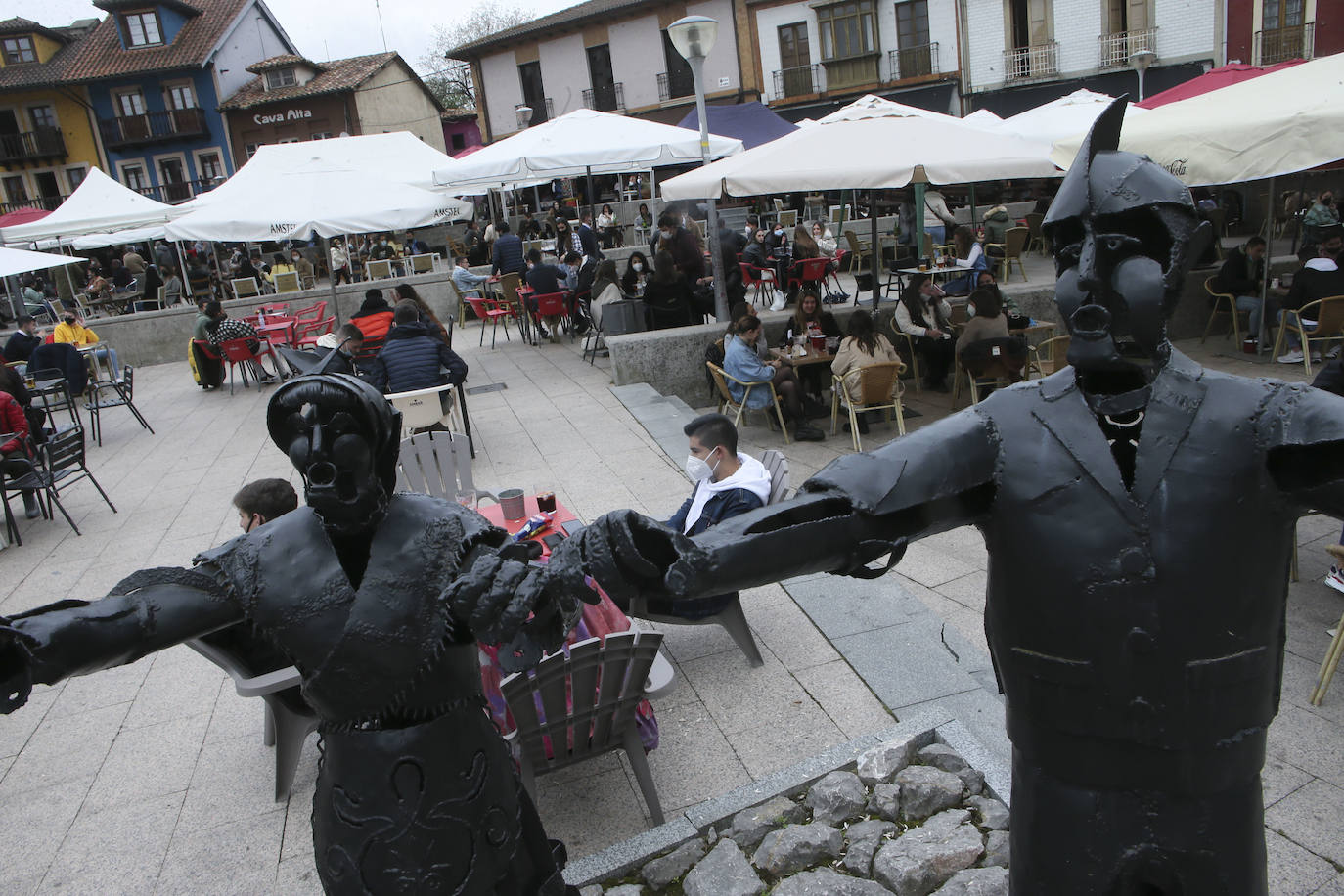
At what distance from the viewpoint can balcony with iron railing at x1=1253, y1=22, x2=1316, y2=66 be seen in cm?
2352

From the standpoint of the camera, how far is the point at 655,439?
810 centimetres

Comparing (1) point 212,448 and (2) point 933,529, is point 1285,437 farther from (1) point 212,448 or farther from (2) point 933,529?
(1) point 212,448

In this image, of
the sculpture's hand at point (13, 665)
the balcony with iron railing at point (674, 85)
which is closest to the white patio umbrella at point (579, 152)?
the sculpture's hand at point (13, 665)

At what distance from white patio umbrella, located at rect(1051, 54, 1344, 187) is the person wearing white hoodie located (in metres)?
4.20

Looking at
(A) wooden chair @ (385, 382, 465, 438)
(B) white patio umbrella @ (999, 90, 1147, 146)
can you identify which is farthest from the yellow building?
(B) white patio umbrella @ (999, 90, 1147, 146)

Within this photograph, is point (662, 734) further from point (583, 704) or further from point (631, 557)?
point (631, 557)

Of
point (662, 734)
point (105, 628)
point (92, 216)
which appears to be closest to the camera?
point (105, 628)

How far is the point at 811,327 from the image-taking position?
29.6 feet

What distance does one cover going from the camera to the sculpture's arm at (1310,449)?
1.42 metres

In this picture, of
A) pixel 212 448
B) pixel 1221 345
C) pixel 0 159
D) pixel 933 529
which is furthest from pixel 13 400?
pixel 0 159

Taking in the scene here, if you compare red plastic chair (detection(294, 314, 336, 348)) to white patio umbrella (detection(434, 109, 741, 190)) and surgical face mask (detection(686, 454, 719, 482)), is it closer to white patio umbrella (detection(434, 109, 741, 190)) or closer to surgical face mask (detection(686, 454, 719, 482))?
white patio umbrella (detection(434, 109, 741, 190))

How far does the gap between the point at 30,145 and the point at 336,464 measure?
1593 inches

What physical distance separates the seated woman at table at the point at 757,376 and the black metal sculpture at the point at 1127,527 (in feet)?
21.3

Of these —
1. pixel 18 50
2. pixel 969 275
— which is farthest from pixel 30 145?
pixel 969 275
